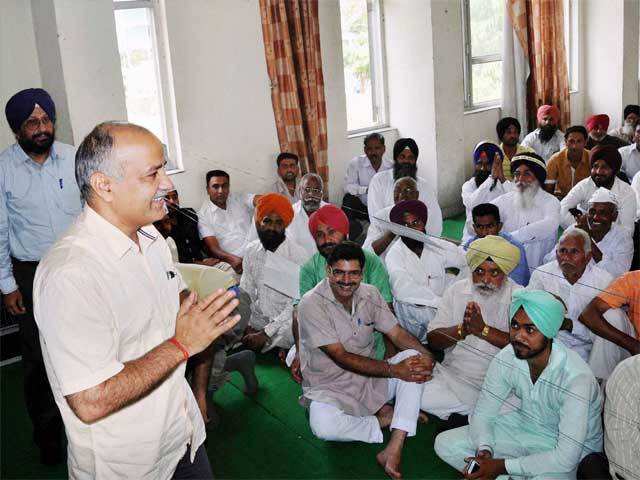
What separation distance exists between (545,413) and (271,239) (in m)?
1.70

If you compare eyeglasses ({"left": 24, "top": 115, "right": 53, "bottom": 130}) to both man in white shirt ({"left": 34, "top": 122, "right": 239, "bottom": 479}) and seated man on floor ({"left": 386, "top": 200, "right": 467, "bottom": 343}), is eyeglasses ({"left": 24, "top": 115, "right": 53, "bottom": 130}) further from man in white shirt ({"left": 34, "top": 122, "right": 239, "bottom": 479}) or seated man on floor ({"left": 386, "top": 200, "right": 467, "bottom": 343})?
seated man on floor ({"left": 386, "top": 200, "right": 467, "bottom": 343})

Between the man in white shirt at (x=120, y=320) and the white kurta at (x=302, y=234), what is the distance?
1.75 metres

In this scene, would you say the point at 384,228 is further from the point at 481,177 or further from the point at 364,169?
the point at 364,169

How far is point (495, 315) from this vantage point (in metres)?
2.84

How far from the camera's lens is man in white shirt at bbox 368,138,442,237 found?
476 cm

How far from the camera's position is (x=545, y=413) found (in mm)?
2531

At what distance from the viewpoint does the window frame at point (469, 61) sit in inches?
293

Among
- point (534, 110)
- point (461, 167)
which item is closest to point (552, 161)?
point (461, 167)

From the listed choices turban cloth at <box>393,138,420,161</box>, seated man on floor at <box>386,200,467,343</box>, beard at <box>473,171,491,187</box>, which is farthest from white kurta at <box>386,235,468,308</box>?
turban cloth at <box>393,138,420,161</box>

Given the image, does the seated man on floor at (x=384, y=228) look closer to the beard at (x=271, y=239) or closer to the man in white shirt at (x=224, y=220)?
the beard at (x=271, y=239)

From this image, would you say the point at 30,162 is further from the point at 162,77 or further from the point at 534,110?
the point at 534,110

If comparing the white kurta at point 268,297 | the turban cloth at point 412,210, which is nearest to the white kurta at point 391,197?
the turban cloth at point 412,210

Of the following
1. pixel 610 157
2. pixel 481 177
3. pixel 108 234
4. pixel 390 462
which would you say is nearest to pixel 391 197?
pixel 481 177

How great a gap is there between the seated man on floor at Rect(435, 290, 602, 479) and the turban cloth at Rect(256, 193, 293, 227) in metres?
1.50
